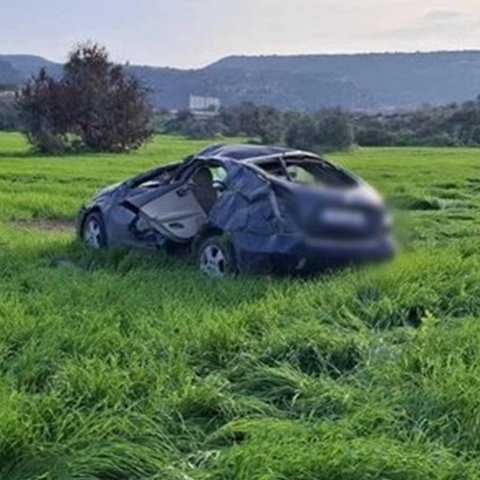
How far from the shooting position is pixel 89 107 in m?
38.4

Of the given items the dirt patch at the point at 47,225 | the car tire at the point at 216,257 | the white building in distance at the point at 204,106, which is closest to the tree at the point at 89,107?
the dirt patch at the point at 47,225

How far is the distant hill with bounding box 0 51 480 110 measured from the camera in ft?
8.09

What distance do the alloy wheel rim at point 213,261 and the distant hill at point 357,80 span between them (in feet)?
11.9

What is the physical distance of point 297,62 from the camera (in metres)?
3.08

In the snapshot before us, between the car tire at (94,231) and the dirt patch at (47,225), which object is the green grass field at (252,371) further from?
the dirt patch at (47,225)

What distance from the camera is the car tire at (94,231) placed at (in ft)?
28.3

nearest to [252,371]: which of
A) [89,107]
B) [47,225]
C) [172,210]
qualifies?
[172,210]

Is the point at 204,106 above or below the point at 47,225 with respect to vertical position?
above

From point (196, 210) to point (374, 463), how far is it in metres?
5.20

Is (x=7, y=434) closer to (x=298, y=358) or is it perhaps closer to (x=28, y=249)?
(x=298, y=358)

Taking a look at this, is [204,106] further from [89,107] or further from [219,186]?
[89,107]

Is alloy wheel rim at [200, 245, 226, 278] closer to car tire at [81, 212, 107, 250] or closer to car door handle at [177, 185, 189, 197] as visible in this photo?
car door handle at [177, 185, 189, 197]

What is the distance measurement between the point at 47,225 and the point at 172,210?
4.69 metres

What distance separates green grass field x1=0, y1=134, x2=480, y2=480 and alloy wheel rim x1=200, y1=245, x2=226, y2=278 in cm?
40
